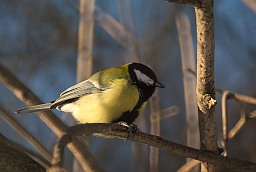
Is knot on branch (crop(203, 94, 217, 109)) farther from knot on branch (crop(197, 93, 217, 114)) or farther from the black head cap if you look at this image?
the black head cap

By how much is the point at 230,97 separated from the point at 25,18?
1.82 meters

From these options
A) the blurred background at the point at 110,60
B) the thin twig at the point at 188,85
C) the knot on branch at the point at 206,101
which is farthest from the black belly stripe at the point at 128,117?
the blurred background at the point at 110,60

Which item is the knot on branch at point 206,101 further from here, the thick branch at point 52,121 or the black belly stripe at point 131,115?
the black belly stripe at point 131,115

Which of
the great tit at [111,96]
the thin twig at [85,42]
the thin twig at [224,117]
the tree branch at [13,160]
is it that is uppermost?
the thin twig at [85,42]

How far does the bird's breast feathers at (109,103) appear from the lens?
1.46 metres

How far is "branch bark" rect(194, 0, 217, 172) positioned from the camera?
840mm

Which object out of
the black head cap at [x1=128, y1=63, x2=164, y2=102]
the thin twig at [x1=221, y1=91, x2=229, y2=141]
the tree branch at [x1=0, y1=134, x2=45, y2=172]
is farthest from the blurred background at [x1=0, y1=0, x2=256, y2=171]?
the tree branch at [x1=0, y1=134, x2=45, y2=172]

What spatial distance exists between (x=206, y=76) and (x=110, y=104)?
0.56m

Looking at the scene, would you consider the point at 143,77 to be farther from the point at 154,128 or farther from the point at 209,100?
the point at 209,100

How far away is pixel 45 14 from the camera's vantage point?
110 inches

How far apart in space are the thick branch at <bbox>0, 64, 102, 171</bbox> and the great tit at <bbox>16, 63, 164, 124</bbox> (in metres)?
0.18

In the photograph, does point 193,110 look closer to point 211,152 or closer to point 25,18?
point 211,152

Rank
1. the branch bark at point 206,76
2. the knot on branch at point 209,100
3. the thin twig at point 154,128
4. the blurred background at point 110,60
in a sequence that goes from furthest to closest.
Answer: the blurred background at point 110,60 → the thin twig at point 154,128 → the knot on branch at point 209,100 → the branch bark at point 206,76

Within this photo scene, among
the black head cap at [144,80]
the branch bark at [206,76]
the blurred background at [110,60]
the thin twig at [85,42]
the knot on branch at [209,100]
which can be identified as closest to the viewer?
the branch bark at [206,76]
